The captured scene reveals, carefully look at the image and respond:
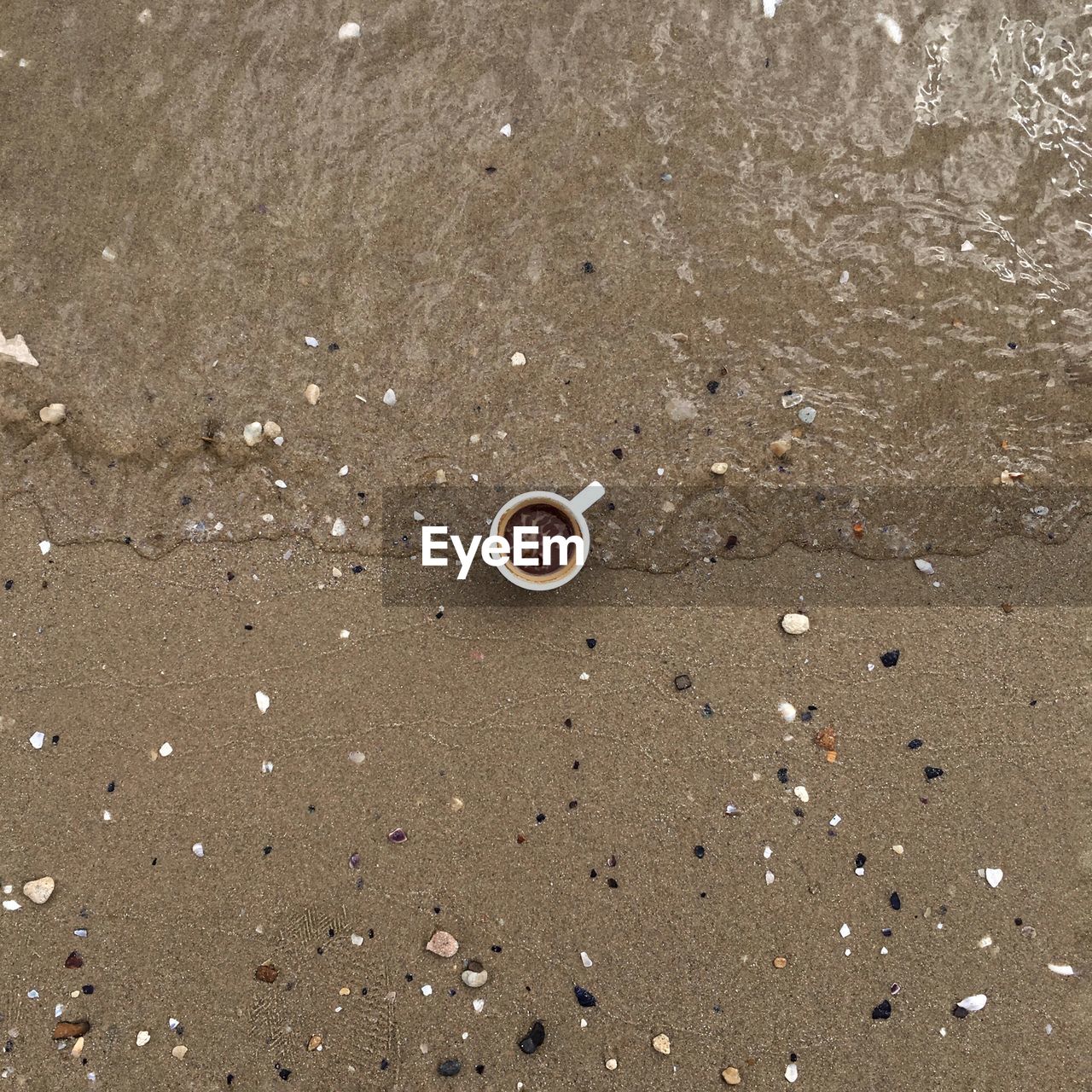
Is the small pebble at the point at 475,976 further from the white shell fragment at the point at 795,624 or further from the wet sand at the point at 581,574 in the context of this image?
the white shell fragment at the point at 795,624

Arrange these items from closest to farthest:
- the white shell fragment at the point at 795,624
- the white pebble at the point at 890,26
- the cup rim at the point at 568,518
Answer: the cup rim at the point at 568,518, the white shell fragment at the point at 795,624, the white pebble at the point at 890,26

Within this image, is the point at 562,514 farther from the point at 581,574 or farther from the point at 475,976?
the point at 475,976

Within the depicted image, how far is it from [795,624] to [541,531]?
97 cm

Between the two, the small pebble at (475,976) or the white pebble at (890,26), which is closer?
the small pebble at (475,976)

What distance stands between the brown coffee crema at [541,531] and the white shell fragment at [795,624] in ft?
2.65

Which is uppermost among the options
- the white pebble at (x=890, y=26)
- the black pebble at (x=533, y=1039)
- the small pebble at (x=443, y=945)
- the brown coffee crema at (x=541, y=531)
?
the white pebble at (x=890, y=26)

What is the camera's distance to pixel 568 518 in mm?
2436

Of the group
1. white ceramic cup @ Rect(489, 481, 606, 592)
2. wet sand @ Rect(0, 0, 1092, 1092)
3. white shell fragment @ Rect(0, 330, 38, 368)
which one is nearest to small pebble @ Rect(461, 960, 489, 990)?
wet sand @ Rect(0, 0, 1092, 1092)

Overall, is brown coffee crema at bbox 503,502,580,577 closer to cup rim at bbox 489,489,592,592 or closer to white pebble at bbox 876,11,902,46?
cup rim at bbox 489,489,592,592

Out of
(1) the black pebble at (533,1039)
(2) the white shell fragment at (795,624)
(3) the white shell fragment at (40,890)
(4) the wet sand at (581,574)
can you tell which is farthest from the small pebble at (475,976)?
(2) the white shell fragment at (795,624)

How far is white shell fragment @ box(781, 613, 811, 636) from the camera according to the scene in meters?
2.53

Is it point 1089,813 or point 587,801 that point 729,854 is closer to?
point 587,801

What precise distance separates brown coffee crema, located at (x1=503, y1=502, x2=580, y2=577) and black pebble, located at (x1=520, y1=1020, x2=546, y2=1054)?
1567 millimetres

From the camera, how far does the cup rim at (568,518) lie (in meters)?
2.39
